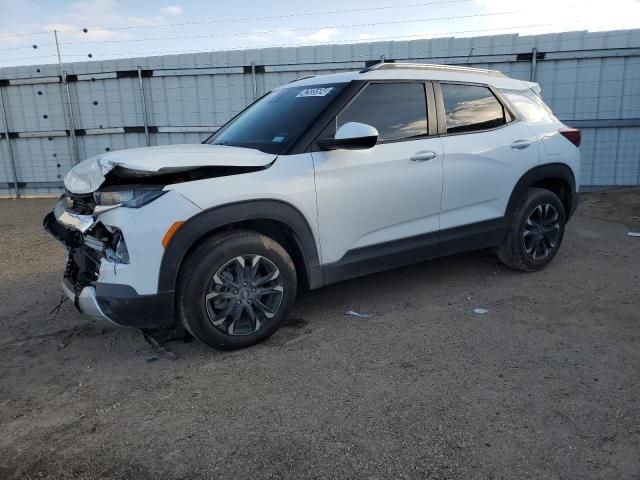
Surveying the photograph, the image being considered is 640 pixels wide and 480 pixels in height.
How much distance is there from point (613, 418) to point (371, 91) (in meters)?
2.69

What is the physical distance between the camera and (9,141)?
11.2 meters

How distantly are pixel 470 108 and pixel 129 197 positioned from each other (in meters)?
2.95

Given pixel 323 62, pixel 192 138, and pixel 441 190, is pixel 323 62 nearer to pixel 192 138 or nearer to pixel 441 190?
pixel 192 138

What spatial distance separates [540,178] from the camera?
4.79m

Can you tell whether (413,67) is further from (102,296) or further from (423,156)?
(102,296)

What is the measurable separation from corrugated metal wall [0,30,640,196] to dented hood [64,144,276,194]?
23.2 feet

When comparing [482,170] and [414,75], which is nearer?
[414,75]

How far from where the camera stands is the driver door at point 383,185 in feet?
12.0

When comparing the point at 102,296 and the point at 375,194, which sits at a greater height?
the point at 375,194

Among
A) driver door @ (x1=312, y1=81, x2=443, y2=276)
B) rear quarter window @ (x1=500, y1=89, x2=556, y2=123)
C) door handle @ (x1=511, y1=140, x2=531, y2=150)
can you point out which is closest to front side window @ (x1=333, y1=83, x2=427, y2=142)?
driver door @ (x1=312, y1=81, x2=443, y2=276)

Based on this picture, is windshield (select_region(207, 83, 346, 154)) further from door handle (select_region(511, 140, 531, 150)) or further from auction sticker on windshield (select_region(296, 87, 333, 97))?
door handle (select_region(511, 140, 531, 150))

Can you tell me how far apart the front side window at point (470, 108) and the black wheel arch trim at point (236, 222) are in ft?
5.35

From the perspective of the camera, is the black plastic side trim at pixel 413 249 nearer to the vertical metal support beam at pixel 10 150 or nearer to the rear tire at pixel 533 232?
the rear tire at pixel 533 232

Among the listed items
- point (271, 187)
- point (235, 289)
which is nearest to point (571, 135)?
point (271, 187)
